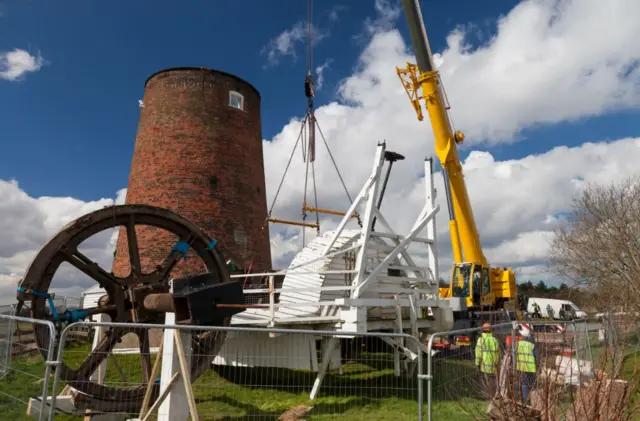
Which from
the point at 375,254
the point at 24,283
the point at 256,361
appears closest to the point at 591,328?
the point at 375,254

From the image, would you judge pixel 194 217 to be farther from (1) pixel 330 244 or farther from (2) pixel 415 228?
(2) pixel 415 228

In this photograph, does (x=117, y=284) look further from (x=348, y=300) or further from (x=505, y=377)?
(x=505, y=377)

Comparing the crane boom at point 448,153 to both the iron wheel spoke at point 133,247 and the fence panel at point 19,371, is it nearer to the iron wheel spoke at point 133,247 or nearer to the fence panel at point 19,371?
the iron wheel spoke at point 133,247

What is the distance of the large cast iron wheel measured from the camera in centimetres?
676

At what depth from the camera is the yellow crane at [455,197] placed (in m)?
15.2

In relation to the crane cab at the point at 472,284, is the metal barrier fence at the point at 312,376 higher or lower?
lower

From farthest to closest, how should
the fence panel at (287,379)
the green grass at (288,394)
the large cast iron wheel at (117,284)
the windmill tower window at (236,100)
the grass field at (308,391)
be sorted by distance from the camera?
the windmill tower window at (236,100) → the fence panel at (287,379) → the large cast iron wheel at (117,284) → the green grass at (288,394) → the grass field at (308,391)

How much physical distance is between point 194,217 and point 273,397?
855 centimetres

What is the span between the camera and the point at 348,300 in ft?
26.3

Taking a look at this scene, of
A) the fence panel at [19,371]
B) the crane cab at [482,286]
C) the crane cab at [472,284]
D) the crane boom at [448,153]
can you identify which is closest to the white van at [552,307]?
the crane cab at [482,286]

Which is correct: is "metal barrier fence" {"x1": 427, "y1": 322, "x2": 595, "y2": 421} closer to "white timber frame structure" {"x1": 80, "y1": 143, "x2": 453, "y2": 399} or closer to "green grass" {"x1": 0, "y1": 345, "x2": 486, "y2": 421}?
"green grass" {"x1": 0, "y1": 345, "x2": 486, "y2": 421}

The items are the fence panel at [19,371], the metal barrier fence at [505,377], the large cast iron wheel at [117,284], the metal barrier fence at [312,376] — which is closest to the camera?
the metal barrier fence at [505,377]

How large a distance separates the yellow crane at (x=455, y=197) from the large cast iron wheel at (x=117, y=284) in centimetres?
933

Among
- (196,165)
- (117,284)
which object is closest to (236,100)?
(196,165)
